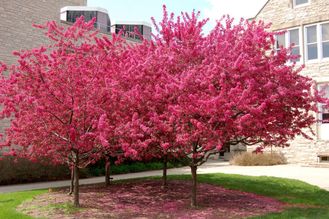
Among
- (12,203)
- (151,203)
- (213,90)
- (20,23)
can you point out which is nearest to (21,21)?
(20,23)

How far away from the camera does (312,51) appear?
21.8m

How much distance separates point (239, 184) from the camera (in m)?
13.1

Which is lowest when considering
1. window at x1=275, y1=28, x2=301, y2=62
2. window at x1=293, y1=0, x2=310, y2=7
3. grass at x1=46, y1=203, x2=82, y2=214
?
→ grass at x1=46, y1=203, x2=82, y2=214

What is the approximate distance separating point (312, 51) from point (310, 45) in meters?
0.37

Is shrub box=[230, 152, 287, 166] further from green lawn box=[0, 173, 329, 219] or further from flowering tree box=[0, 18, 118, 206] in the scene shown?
flowering tree box=[0, 18, 118, 206]

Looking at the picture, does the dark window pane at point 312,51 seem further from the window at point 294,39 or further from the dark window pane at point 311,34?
the window at point 294,39

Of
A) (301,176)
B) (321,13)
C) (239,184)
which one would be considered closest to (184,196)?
(239,184)

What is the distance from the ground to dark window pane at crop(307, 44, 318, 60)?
12.6m

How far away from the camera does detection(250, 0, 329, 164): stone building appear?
2102cm

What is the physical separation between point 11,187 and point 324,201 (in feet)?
36.3

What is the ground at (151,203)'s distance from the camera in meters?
8.59

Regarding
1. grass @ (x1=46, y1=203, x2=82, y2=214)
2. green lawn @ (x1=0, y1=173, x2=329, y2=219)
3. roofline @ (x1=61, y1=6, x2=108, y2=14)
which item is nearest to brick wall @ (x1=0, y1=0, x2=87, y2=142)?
roofline @ (x1=61, y1=6, x2=108, y2=14)

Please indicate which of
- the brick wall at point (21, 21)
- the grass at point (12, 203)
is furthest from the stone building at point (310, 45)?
the grass at point (12, 203)

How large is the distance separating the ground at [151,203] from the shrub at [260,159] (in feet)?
31.0
